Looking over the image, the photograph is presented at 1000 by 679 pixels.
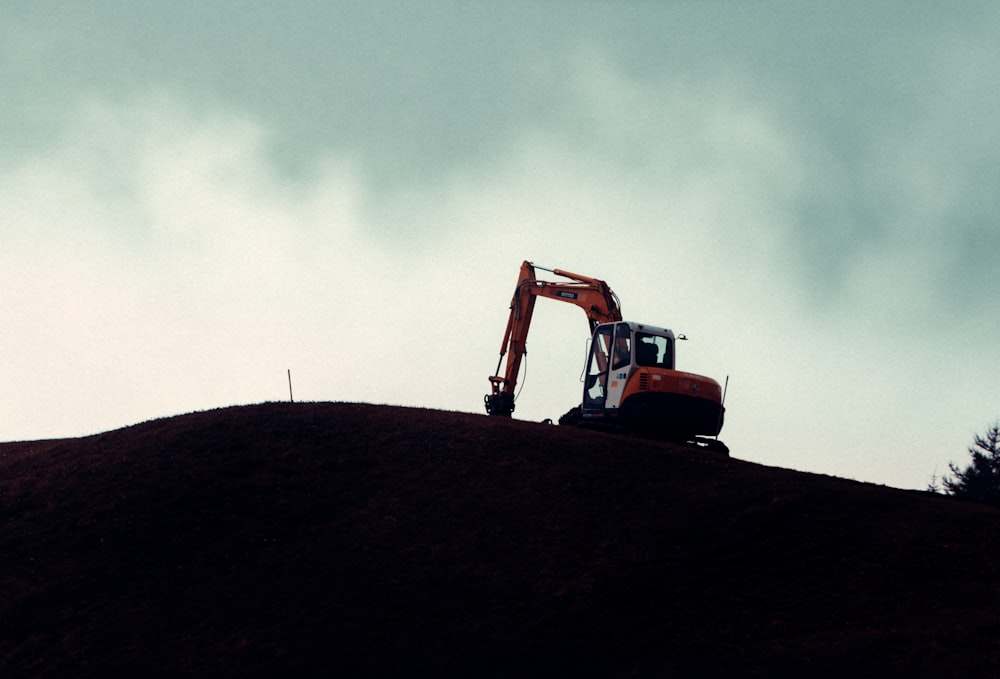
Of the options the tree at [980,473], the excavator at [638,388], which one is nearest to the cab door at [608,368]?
the excavator at [638,388]

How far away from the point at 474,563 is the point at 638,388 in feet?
33.5

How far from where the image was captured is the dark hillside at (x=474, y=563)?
1903 centimetres

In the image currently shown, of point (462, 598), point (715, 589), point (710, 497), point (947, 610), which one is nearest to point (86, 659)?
point (462, 598)

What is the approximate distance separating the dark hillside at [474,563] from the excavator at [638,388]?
1.23 m

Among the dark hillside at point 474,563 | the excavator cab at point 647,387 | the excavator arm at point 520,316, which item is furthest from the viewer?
the excavator arm at point 520,316

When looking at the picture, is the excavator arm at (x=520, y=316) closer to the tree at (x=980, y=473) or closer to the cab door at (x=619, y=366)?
the cab door at (x=619, y=366)

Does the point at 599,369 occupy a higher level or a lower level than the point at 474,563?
higher

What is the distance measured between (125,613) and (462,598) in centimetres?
828

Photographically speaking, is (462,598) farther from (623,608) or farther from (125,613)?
(125,613)

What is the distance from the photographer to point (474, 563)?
22812 mm

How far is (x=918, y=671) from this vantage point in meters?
16.9

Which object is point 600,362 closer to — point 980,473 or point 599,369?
point 599,369

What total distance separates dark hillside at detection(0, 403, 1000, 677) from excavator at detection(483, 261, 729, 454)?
1.23 m

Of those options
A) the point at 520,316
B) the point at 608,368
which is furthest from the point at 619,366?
the point at 520,316
